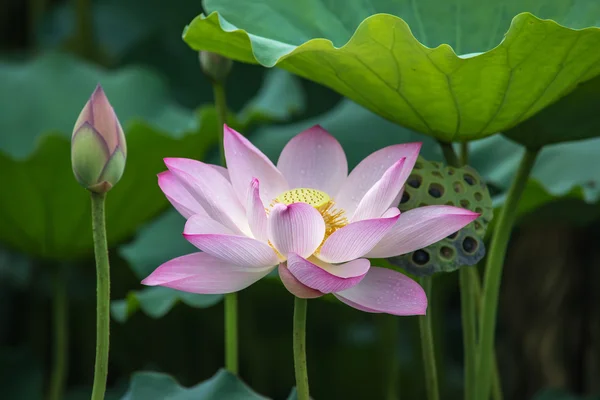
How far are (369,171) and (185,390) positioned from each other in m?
0.27

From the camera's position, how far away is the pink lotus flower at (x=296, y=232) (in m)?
0.59

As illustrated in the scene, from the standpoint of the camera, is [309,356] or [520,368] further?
[309,356]

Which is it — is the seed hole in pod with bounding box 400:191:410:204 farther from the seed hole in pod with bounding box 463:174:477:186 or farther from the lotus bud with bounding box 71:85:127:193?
the lotus bud with bounding box 71:85:127:193

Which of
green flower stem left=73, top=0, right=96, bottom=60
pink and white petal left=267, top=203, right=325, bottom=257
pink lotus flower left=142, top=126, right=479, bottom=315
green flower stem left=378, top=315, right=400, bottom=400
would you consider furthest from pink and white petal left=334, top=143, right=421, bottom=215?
green flower stem left=73, top=0, right=96, bottom=60

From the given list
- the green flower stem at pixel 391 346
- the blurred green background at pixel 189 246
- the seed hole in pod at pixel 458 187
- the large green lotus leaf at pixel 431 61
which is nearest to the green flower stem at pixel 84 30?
the blurred green background at pixel 189 246

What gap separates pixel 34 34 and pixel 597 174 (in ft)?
4.53

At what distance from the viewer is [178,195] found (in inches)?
25.9

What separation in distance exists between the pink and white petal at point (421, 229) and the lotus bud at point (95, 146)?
0.63 feet

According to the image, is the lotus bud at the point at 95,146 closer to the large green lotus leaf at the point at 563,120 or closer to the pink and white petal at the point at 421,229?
the pink and white petal at the point at 421,229

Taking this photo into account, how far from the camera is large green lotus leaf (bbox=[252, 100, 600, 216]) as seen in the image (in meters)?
1.06

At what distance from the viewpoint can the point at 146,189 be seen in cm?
133

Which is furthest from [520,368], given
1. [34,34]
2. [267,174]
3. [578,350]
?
[34,34]

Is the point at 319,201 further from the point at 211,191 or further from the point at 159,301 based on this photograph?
the point at 159,301

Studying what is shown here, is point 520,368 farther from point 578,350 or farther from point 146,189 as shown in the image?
point 146,189
